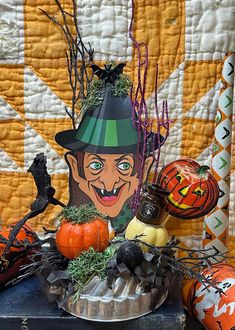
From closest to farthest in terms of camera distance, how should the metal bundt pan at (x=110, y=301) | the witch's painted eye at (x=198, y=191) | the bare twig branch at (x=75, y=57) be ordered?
1. the metal bundt pan at (x=110, y=301)
2. the witch's painted eye at (x=198, y=191)
3. the bare twig branch at (x=75, y=57)

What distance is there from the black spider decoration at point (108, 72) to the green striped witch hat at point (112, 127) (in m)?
0.02

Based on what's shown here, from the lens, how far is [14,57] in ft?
3.97

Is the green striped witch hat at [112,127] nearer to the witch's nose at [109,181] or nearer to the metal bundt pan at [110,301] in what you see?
the witch's nose at [109,181]

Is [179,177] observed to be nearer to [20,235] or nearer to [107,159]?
[107,159]

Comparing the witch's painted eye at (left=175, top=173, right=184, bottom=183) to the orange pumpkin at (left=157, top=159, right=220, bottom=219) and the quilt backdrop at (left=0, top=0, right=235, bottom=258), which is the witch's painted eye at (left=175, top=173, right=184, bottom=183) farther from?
the quilt backdrop at (left=0, top=0, right=235, bottom=258)

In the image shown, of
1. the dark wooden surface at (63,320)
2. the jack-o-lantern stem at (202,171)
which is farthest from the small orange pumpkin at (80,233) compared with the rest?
the jack-o-lantern stem at (202,171)

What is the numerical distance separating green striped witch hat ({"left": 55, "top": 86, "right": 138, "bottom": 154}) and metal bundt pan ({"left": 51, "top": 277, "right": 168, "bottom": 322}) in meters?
0.31

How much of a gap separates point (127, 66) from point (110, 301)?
57 centimetres

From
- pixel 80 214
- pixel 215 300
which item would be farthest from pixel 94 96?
pixel 215 300

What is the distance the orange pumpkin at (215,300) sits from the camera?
0.96m

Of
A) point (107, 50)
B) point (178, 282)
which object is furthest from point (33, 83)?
point (178, 282)

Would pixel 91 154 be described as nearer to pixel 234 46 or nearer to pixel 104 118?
pixel 104 118

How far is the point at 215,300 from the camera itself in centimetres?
100

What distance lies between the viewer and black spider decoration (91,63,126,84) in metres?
1.09
